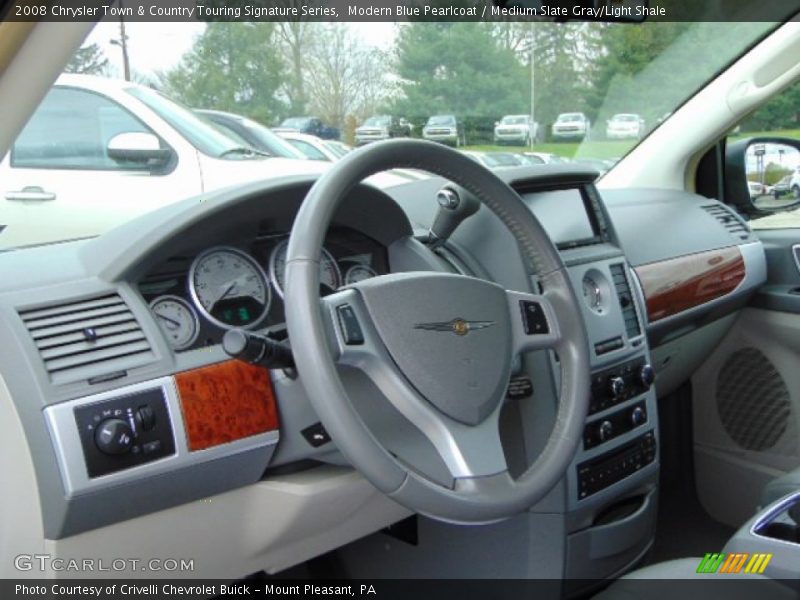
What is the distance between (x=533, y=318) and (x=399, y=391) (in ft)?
1.19

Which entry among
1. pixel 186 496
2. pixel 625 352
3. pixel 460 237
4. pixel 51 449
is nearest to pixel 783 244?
pixel 625 352

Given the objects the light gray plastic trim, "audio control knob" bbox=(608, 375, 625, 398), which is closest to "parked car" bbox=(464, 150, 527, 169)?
"audio control knob" bbox=(608, 375, 625, 398)

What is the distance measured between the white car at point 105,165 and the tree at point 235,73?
0.06m

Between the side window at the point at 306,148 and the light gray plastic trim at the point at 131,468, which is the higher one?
the side window at the point at 306,148

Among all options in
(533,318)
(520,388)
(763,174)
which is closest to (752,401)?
(763,174)

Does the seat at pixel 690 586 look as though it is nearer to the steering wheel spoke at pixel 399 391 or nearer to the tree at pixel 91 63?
the steering wheel spoke at pixel 399 391

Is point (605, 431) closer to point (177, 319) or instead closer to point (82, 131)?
point (177, 319)

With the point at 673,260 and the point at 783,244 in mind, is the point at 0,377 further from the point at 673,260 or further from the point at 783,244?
the point at 783,244

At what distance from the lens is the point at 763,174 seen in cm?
324

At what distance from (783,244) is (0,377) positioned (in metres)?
2.63

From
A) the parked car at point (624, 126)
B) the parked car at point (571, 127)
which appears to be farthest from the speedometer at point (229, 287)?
the parked car at point (624, 126)

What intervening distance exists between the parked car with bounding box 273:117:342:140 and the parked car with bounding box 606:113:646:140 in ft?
3.75

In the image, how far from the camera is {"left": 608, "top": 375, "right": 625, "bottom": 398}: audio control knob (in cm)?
221

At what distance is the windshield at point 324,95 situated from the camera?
6.22 ft
